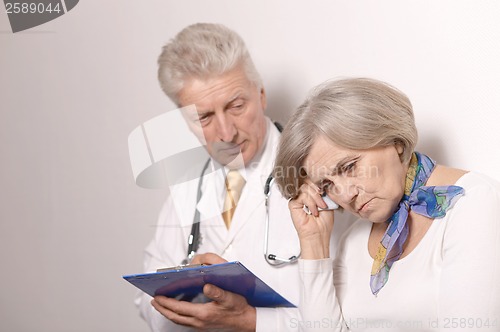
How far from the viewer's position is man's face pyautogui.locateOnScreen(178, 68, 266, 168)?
2143mm

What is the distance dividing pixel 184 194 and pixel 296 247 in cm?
45

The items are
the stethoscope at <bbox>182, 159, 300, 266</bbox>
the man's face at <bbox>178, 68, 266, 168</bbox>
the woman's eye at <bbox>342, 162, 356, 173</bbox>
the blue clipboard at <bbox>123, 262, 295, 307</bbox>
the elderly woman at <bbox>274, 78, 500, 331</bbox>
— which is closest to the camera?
the elderly woman at <bbox>274, 78, 500, 331</bbox>

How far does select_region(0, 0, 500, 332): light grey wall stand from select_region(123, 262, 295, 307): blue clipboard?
0.60m

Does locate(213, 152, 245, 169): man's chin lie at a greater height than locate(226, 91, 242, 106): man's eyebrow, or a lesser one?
lesser

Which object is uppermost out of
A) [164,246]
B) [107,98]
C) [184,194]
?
[107,98]

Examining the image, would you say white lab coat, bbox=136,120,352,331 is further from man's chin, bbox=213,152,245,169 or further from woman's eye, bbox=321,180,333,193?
woman's eye, bbox=321,180,333,193

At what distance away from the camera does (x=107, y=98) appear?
307 centimetres

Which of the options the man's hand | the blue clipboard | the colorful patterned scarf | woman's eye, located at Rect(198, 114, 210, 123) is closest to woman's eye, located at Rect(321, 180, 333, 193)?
the colorful patterned scarf

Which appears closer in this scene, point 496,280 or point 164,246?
point 496,280

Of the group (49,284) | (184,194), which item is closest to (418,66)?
(184,194)

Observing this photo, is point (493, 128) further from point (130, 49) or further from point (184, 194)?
point (130, 49)

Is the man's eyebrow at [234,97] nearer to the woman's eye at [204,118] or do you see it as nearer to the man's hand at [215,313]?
the woman's eye at [204,118]

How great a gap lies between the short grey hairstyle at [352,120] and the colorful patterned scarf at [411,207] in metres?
0.05

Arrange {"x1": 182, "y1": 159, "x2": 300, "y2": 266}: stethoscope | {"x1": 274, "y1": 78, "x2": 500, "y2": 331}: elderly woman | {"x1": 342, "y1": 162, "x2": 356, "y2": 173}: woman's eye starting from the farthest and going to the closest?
{"x1": 182, "y1": 159, "x2": 300, "y2": 266}: stethoscope < {"x1": 342, "y1": 162, "x2": 356, "y2": 173}: woman's eye < {"x1": 274, "y1": 78, "x2": 500, "y2": 331}: elderly woman
